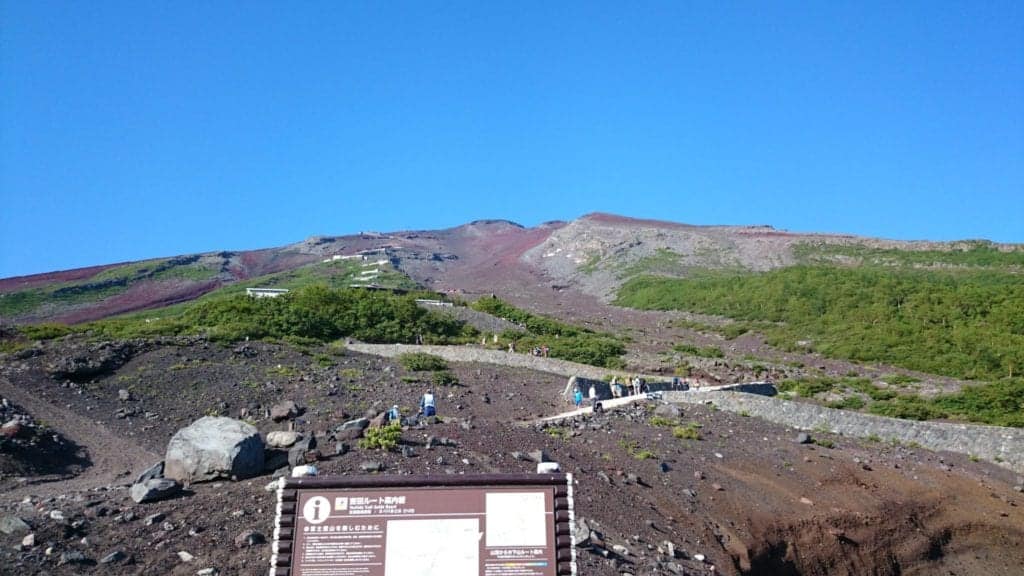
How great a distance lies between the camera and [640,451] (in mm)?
15797

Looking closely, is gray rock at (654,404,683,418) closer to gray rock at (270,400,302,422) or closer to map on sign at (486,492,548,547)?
gray rock at (270,400,302,422)

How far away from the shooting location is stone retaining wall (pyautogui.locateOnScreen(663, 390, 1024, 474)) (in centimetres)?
2125

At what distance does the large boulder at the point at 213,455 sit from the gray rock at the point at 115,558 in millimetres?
2407

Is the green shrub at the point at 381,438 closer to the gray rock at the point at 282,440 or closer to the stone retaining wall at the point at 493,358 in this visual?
the gray rock at the point at 282,440

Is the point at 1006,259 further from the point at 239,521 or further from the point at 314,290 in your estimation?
the point at 239,521

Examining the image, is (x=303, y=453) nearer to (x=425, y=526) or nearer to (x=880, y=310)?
(x=425, y=526)

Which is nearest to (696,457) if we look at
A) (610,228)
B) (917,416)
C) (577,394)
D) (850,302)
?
(577,394)

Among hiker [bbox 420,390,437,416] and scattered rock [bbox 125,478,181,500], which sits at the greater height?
hiker [bbox 420,390,437,416]

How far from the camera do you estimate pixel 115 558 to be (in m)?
8.59

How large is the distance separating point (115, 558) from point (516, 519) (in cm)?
542

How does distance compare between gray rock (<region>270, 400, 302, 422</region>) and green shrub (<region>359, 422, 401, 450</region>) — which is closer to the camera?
green shrub (<region>359, 422, 401, 450</region>)

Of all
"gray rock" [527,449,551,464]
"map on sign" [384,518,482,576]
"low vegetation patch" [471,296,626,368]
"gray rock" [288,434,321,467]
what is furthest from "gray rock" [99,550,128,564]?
"low vegetation patch" [471,296,626,368]

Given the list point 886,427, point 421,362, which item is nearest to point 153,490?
point 421,362

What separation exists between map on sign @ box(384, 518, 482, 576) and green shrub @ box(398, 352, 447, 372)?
69.6 ft
